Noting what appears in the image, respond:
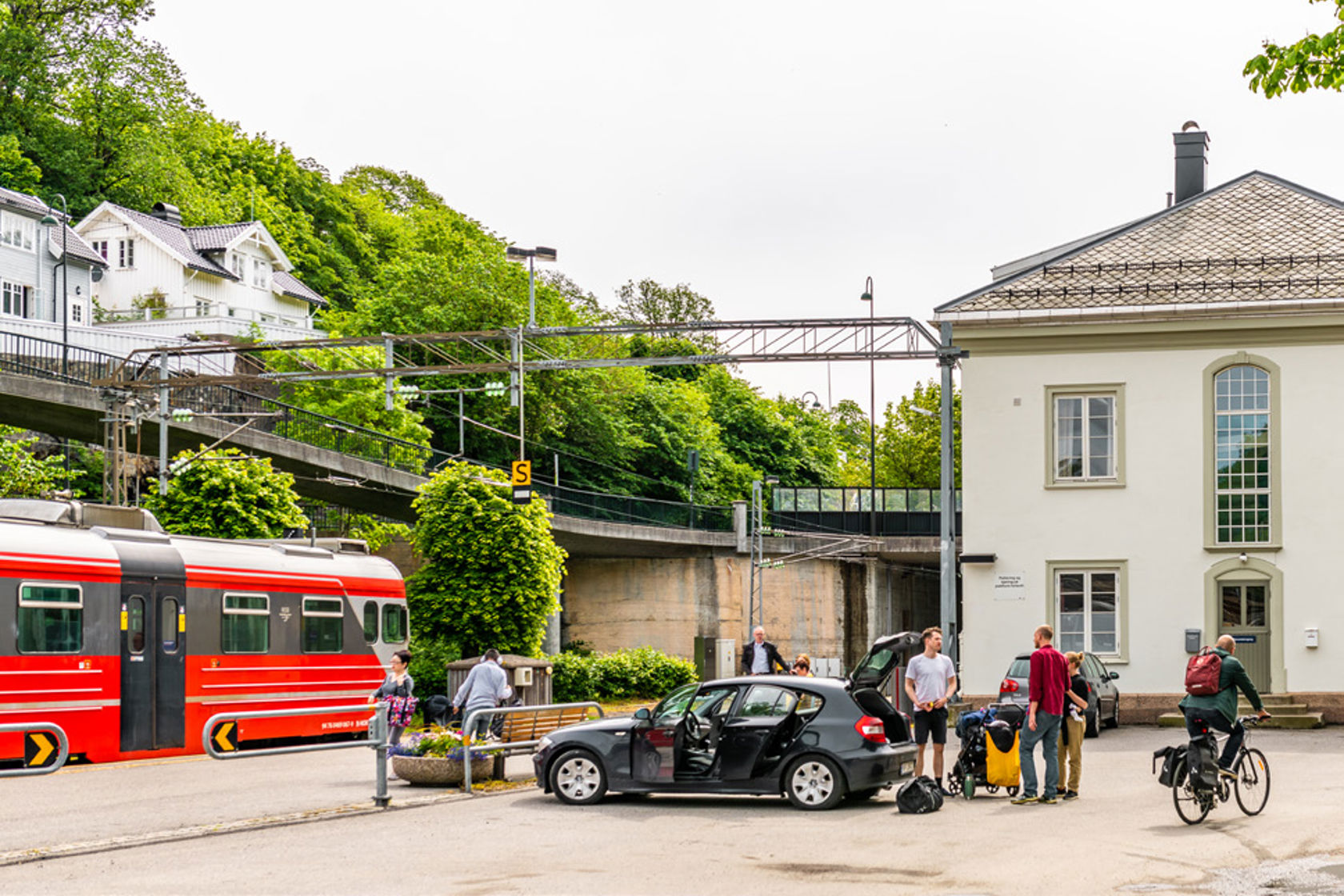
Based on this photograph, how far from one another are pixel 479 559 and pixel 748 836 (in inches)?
1138

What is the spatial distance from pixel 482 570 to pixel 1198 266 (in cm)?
1947

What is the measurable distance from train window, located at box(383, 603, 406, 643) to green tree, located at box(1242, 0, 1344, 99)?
2064 cm

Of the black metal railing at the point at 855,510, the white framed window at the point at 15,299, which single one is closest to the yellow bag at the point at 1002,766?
the black metal railing at the point at 855,510

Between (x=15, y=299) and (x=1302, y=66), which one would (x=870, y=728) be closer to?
(x=1302, y=66)

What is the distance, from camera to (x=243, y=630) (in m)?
24.8

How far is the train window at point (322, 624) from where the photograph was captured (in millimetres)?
26688

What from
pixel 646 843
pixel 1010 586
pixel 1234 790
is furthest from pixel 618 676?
pixel 646 843

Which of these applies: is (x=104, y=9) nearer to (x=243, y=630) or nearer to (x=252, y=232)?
(x=252, y=232)

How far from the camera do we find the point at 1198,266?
3108 cm

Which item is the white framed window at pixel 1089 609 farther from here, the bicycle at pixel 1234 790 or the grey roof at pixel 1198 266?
the bicycle at pixel 1234 790

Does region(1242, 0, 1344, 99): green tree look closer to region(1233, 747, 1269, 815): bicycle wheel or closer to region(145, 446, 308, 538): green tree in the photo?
→ region(1233, 747, 1269, 815): bicycle wheel

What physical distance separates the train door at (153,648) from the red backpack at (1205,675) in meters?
13.9

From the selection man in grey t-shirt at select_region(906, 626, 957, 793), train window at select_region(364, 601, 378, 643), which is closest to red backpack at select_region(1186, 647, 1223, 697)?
man in grey t-shirt at select_region(906, 626, 957, 793)

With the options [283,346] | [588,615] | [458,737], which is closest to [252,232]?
[588,615]
